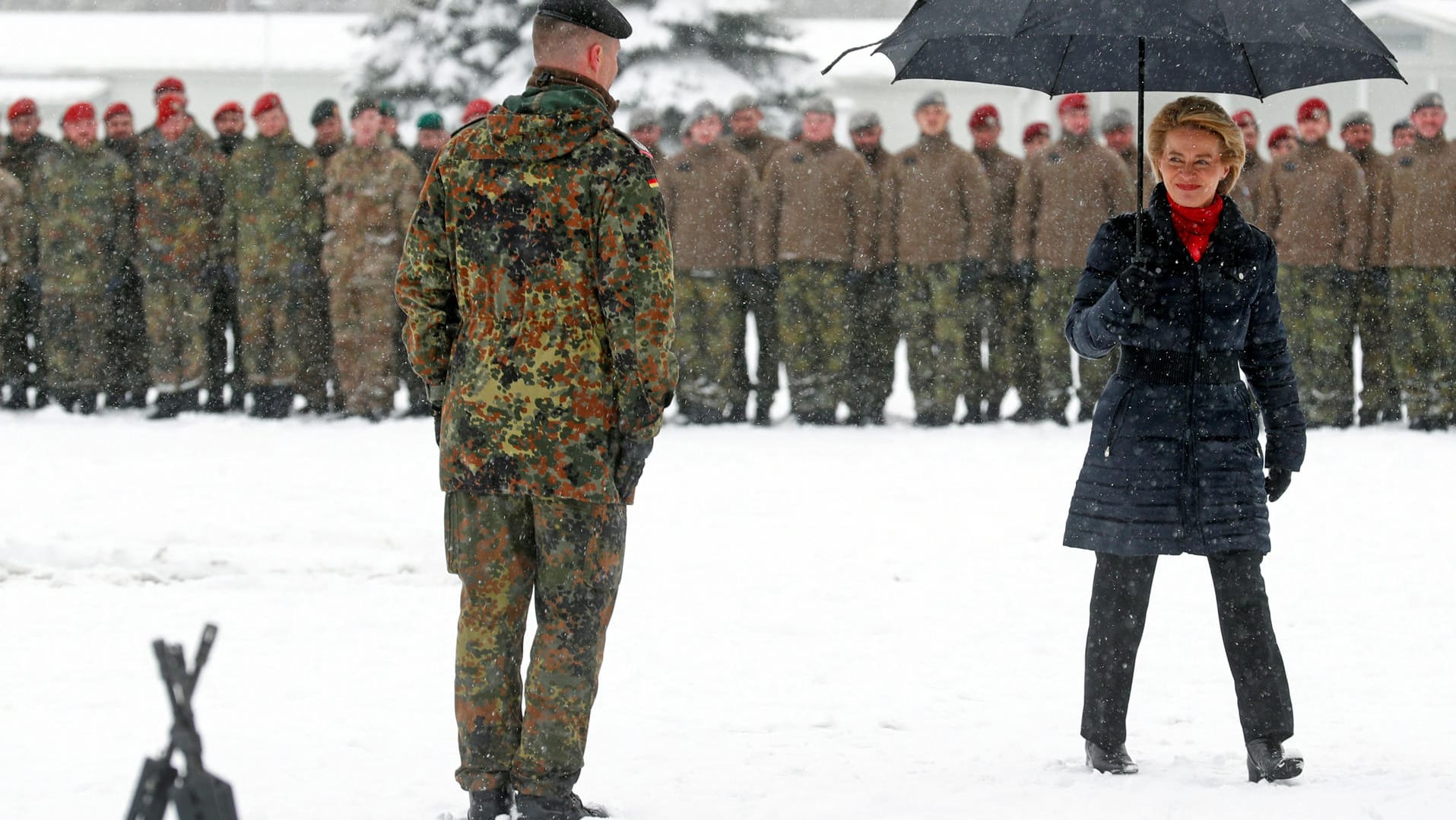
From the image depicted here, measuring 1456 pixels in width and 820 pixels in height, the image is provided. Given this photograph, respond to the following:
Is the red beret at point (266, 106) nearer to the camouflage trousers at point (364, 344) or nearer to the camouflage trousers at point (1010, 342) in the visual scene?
the camouflage trousers at point (364, 344)

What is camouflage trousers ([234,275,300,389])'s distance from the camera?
12820mm

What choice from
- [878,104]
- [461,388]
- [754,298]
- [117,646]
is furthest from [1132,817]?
[878,104]

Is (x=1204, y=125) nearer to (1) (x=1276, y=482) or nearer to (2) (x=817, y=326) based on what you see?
(1) (x=1276, y=482)

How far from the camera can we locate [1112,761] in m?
4.56

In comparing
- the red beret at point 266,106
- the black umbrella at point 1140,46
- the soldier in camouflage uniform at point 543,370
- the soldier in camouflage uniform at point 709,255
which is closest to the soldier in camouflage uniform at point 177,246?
the red beret at point 266,106

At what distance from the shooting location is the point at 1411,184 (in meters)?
12.1

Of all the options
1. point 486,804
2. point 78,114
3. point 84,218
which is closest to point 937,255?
point 84,218

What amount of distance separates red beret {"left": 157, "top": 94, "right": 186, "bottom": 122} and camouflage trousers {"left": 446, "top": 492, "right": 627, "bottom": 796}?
993 cm

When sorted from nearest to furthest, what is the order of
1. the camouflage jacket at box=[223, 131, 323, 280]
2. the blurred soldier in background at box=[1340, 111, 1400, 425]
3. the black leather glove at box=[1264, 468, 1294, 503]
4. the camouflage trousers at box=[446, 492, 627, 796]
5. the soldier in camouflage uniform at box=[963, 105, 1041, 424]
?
the camouflage trousers at box=[446, 492, 627, 796]
the black leather glove at box=[1264, 468, 1294, 503]
the blurred soldier in background at box=[1340, 111, 1400, 425]
the soldier in camouflage uniform at box=[963, 105, 1041, 424]
the camouflage jacket at box=[223, 131, 323, 280]

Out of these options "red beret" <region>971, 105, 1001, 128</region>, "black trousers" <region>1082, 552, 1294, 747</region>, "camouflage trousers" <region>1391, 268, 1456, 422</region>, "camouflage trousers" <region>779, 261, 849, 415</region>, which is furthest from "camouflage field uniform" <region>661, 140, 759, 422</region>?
"black trousers" <region>1082, 552, 1294, 747</region>

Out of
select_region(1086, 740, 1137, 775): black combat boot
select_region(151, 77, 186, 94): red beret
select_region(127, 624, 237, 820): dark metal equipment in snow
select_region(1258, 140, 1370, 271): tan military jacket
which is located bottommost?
select_region(1086, 740, 1137, 775): black combat boot

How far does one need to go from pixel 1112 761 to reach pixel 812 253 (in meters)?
7.99

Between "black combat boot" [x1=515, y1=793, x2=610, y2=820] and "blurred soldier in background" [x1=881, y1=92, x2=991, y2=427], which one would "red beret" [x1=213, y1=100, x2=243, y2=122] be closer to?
"blurred soldier in background" [x1=881, y1=92, x2=991, y2=427]

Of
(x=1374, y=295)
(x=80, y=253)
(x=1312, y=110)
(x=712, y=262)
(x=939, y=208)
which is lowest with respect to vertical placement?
(x=1374, y=295)
